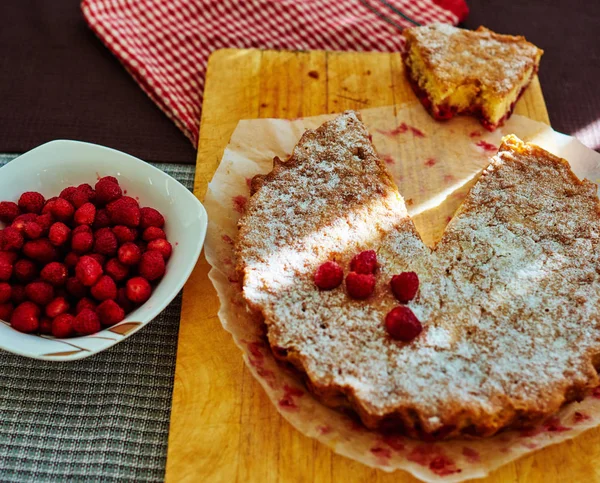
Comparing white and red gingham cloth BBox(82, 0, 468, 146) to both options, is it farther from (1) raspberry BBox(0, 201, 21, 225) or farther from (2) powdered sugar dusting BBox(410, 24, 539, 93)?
(1) raspberry BBox(0, 201, 21, 225)

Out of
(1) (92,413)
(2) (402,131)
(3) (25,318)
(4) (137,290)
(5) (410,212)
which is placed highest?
(2) (402,131)

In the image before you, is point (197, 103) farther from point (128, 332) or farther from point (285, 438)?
point (285, 438)

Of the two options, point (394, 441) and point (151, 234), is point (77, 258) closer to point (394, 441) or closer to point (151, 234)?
point (151, 234)

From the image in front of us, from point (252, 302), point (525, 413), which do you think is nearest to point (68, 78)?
point (252, 302)

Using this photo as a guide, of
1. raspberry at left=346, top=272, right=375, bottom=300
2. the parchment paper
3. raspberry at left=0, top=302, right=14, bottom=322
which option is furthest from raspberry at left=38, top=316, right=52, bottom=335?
raspberry at left=346, top=272, right=375, bottom=300

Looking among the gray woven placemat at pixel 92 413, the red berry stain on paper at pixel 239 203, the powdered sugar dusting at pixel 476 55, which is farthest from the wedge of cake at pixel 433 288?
the gray woven placemat at pixel 92 413

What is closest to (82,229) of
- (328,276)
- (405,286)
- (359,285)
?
(328,276)

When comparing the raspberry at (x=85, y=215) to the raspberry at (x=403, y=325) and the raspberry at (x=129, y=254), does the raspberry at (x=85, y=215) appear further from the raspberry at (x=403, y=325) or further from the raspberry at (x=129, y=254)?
the raspberry at (x=403, y=325)

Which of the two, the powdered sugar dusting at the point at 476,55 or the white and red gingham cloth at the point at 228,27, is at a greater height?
the powdered sugar dusting at the point at 476,55
